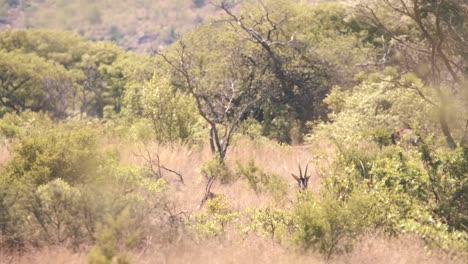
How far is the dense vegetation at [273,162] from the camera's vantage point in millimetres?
5133

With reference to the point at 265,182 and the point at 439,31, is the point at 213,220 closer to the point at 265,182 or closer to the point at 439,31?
the point at 265,182

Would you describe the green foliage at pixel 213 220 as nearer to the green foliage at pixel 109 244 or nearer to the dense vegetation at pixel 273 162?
the dense vegetation at pixel 273 162

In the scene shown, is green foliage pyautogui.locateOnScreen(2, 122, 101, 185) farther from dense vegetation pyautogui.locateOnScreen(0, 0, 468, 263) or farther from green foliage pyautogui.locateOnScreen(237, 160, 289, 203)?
green foliage pyautogui.locateOnScreen(237, 160, 289, 203)

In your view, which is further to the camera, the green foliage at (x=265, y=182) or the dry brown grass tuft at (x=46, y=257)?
the green foliage at (x=265, y=182)

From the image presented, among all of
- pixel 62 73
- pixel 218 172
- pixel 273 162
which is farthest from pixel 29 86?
pixel 218 172

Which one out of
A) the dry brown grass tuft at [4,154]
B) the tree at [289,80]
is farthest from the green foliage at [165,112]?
the tree at [289,80]

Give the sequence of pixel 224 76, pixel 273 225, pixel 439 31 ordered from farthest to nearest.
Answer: pixel 224 76 → pixel 439 31 → pixel 273 225

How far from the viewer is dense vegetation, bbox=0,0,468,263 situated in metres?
5.13

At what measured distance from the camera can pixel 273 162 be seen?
1122cm

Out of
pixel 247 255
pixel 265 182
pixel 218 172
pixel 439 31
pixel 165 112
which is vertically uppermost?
pixel 439 31

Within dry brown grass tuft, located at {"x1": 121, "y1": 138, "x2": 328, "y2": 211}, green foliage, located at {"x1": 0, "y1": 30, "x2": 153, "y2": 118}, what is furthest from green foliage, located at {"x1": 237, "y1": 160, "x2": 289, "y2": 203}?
green foliage, located at {"x1": 0, "y1": 30, "x2": 153, "y2": 118}

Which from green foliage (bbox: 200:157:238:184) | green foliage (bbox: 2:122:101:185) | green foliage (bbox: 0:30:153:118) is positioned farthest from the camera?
green foliage (bbox: 0:30:153:118)

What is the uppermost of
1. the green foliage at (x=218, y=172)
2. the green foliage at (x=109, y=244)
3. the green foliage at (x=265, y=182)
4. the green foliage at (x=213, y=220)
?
the green foliage at (x=109, y=244)

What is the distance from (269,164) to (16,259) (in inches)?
271
